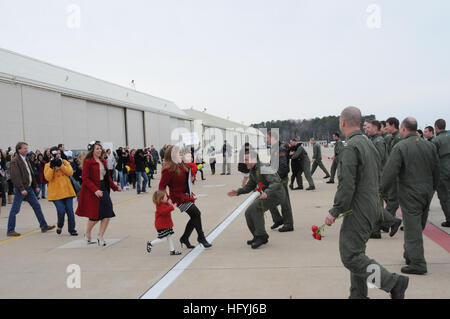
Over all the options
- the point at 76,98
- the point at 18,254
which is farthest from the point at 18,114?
the point at 18,254

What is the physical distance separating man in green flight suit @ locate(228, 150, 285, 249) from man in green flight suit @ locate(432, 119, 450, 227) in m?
3.11

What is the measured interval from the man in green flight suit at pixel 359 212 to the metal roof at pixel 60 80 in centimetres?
2015

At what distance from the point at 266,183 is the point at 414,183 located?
2570 mm

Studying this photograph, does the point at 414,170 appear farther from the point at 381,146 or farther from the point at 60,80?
the point at 60,80

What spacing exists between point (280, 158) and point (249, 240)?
1.67m

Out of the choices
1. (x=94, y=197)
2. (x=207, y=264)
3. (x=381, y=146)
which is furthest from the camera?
(x=381, y=146)

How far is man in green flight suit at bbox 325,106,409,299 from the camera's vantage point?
3.81 metres

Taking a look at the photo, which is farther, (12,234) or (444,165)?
(12,234)

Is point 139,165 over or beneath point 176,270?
over

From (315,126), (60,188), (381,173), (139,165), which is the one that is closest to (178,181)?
(60,188)

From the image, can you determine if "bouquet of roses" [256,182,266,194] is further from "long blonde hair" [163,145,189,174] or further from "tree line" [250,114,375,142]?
"tree line" [250,114,375,142]

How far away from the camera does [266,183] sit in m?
7.16

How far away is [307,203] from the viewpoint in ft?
38.7

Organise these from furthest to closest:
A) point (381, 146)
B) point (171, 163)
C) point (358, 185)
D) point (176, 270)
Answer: point (381, 146) → point (171, 163) → point (176, 270) → point (358, 185)
